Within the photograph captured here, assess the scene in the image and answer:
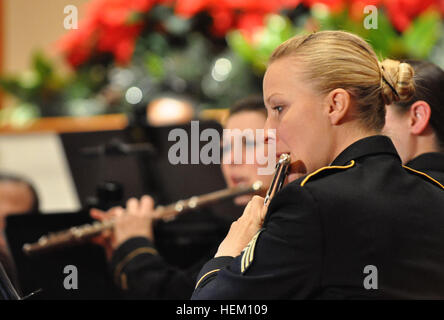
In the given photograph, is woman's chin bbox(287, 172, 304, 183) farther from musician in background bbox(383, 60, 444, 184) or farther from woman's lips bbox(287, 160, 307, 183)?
musician in background bbox(383, 60, 444, 184)

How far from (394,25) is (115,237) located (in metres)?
1.00

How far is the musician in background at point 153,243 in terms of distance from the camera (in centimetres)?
158

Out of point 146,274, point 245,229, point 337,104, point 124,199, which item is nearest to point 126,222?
point 124,199

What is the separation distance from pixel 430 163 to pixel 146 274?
725mm

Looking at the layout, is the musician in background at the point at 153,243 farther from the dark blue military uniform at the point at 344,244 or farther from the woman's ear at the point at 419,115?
the dark blue military uniform at the point at 344,244

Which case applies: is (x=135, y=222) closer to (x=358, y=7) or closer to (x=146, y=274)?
(x=146, y=274)

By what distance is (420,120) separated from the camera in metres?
1.35

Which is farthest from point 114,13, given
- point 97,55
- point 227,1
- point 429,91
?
point 429,91

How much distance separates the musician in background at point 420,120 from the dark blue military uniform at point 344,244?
1.18 ft

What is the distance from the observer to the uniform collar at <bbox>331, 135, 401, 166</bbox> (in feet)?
3.33

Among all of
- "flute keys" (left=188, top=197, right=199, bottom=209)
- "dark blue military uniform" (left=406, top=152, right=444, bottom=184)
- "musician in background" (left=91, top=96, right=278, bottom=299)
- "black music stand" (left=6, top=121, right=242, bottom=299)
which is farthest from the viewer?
"flute keys" (left=188, top=197, right=199, bottom=209)

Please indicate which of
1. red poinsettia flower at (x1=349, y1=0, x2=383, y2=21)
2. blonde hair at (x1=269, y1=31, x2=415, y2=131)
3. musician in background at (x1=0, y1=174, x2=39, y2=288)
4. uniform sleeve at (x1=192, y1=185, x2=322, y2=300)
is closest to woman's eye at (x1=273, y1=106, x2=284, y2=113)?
blonde hair at (x1=269, y1=31, x2=415, y2=131)

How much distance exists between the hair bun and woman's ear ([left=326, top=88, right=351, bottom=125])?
0.08 metres

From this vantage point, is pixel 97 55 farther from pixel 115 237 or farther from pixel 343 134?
pixel 343 134
